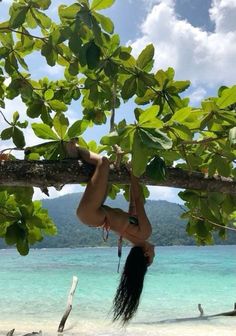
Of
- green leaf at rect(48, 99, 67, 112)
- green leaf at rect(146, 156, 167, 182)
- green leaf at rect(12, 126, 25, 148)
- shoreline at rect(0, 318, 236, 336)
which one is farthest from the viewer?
shoreline at rect(0, 318, 236, 336)

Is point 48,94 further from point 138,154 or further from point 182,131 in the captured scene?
point 138,154

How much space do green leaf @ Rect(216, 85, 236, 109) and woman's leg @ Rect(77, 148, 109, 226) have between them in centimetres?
70

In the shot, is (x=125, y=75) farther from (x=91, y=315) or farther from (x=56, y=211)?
(x=56, y=211)

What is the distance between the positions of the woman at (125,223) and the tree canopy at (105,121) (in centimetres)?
12

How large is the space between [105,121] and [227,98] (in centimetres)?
210

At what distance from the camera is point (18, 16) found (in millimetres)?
2873

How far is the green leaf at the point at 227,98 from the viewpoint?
7.65 ft

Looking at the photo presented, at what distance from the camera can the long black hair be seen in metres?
2.90

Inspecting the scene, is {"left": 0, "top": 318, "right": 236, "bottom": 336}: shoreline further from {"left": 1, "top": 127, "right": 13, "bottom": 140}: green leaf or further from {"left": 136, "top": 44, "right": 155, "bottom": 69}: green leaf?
{"left": 136, "top": 44, "right": 155, "bottom": 69}: green leaf

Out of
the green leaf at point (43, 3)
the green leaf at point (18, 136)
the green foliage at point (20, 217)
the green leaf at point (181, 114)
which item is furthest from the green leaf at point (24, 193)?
the green leaf at point (181, 114)

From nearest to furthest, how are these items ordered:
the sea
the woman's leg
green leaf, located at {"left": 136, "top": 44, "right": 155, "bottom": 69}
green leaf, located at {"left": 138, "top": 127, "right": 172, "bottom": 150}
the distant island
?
1. green leaf, located at {"left": 138, "top": 127, "right": 172, "bottom": 150}
2. the woman's leg
3. green leaf, located at {"left": 136, "top": 44, "right": 155, "bottom": 69}
4. the sea
5. the distant island

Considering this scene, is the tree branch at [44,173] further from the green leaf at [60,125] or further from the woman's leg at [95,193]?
the green leaf at [60,125]

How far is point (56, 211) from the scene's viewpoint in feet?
602

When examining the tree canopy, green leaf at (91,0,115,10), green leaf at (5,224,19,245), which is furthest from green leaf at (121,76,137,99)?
green leaf at (5,224,19,245)
